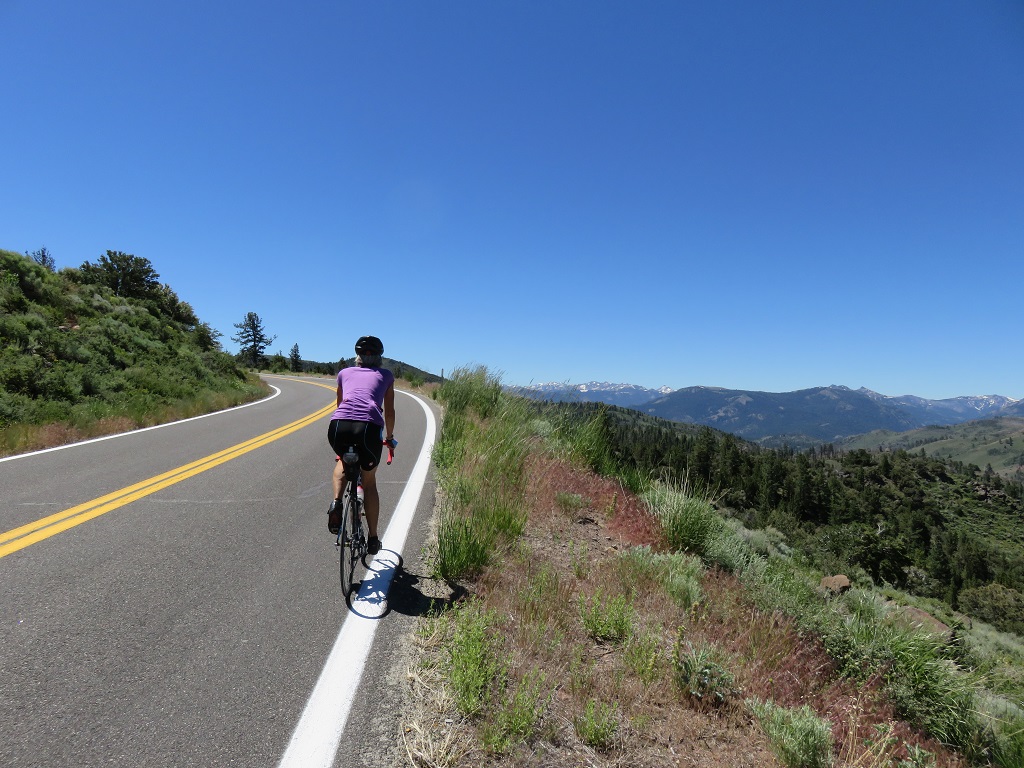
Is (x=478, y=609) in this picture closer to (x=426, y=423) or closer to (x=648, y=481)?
(x=648, y=481)

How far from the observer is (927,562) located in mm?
88438

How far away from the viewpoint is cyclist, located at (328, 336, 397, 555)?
4.05m

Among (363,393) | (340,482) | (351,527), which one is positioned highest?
(363,393)

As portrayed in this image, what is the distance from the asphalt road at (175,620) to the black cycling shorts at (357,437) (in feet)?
3.42

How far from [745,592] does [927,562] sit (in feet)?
380

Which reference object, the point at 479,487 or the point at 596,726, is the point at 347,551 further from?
the point at 596,726

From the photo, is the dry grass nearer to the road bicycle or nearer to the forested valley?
the road bicycle

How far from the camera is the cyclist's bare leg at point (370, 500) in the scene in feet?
13.6

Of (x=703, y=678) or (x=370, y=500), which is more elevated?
(x=370, y=500)

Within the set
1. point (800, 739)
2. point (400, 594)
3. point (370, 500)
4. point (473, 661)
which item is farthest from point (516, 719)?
point (370, 500)

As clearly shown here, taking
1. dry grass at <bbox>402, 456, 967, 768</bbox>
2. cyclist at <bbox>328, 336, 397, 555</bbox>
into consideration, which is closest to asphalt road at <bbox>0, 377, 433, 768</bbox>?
dry grass at <bbox>402, 456, 967, 768</bbox>

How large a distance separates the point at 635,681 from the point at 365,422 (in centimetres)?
271

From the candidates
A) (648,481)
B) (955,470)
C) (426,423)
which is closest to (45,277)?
(426,423)

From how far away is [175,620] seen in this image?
126 inches
